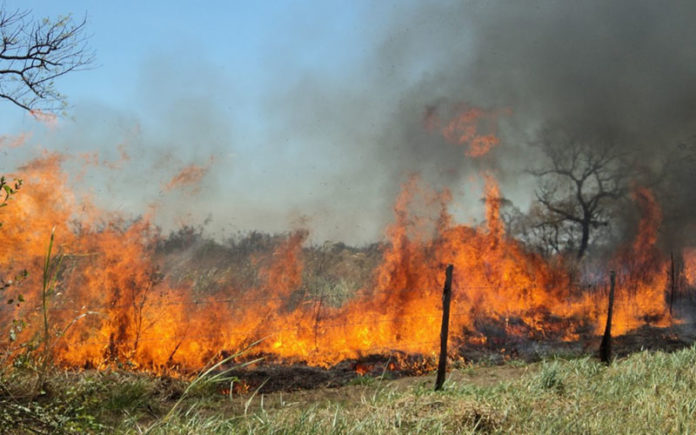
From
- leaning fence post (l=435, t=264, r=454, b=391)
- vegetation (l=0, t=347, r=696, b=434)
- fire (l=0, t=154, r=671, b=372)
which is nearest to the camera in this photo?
vegetation (l=0, t=347, r=696, b=434)

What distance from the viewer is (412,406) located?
5707 millimetres

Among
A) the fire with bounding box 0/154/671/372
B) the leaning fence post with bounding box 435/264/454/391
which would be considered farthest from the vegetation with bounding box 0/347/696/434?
the fire with bounding box 0/154/671/372

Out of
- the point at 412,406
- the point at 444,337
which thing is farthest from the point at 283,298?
the point at 412,406

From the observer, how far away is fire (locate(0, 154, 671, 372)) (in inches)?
485

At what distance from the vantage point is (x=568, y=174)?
23844 millimetres

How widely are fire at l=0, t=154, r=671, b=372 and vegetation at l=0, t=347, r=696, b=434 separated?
2.26m

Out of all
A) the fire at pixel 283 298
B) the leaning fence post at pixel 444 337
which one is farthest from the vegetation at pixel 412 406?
the fire at pixel 283 298

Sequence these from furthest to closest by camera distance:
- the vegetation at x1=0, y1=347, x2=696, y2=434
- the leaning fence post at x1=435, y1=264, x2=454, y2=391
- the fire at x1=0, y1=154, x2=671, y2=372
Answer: the fire at x1=0, y1=154, x2=671, y2=372 → the leaning fence post at x1=435, y1=264, x2=454, y2=391 → the vegetation at x1=0, y1=347, x2=696, y2=434

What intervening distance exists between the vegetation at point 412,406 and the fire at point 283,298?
2.26 metres

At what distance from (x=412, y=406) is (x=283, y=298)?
31.5ft

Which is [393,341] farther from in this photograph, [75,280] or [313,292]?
[75,280]

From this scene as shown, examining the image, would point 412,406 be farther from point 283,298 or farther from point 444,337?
point 283,298

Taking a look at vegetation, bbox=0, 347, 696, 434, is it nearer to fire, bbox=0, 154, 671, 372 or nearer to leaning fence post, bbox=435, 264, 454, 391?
leaning fence post, bbox=435, 264, 454, 391

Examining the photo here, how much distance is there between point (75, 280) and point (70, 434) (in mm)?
9712
